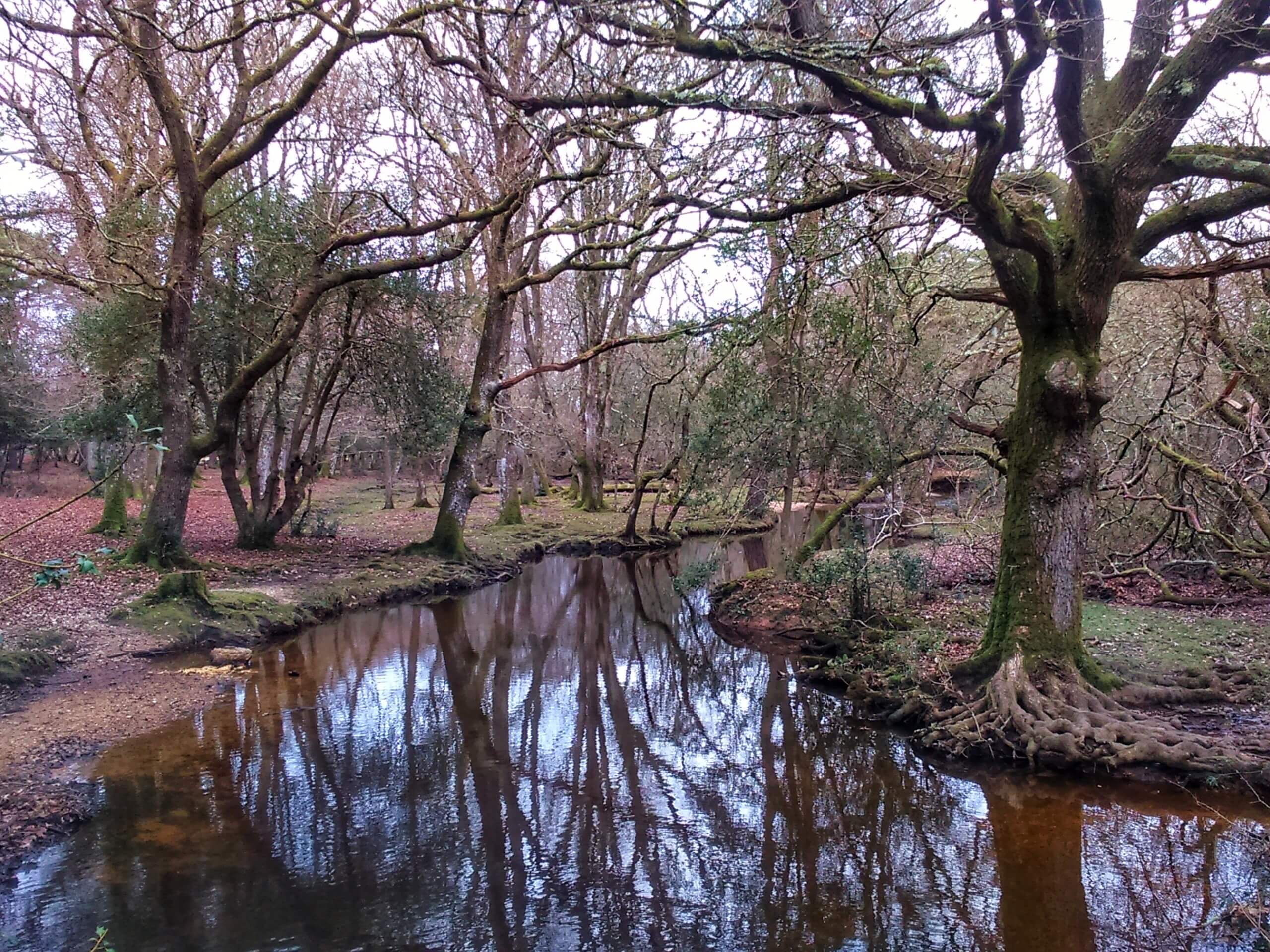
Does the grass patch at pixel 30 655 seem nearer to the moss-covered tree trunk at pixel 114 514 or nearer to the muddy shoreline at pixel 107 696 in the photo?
the muddy shoreline at pixel 107 696

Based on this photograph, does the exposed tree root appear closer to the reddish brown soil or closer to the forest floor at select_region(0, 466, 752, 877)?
the forest floor at select_region(0, 466, 752, 877)

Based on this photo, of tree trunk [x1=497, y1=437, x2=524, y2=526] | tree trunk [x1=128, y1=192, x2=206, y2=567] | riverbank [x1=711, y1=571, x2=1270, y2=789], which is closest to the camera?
riverbank [x1=711, y1=571, x2=1270, y2=789]

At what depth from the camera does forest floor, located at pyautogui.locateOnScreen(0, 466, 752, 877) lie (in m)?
7.02

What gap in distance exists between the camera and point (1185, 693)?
819 centimetres

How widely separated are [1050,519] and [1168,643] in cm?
345

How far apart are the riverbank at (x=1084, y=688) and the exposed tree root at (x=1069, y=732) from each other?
1cm

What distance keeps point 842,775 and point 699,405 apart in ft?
34.6

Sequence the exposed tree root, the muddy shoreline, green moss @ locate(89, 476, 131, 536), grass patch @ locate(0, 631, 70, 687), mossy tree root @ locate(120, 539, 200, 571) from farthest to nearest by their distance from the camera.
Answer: green moss @ locate(89, 476, 131, 536), mossy tree root @ locate(120, 539, 200, 571), grass patch @ locate(0, 631, 70, 687), the exposed tree root, the muddy shoreline

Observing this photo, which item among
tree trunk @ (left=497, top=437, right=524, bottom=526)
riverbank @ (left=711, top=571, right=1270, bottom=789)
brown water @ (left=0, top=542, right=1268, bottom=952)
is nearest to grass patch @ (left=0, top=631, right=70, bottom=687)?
brown water @ (left=0, top=542, right=1268, bottom=952)

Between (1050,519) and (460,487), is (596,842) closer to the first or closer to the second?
(1050,519)

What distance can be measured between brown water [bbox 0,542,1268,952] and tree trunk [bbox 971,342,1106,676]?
1535 mm

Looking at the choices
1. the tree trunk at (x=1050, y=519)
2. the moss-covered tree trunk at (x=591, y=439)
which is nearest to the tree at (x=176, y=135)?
the tree trunk at (x=1050, y=519)

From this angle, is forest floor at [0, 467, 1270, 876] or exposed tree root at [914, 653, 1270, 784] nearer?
exposed tree root at [914, 653, 1270, 784]

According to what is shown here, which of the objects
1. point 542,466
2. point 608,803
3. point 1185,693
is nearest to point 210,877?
point 608,803
